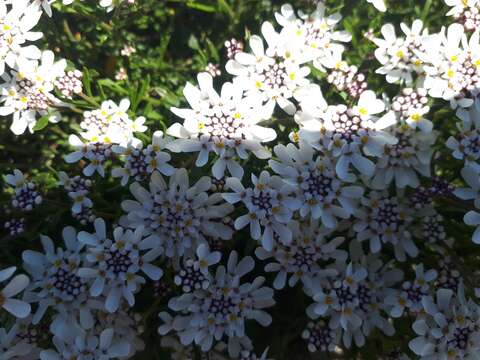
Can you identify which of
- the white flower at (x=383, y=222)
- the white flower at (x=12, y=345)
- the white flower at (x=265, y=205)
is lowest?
the white flower at (x=12, y=345)

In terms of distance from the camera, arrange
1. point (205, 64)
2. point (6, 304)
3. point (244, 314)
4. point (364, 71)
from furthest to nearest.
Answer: point (205, 64)
point (364, 71)
point (244, 314)
point (6, 304)

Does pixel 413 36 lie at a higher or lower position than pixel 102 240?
higher

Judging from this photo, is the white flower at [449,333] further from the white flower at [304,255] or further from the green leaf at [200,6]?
the green leaf at [200,6]

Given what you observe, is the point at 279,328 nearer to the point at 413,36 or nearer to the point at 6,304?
the point at 6,304

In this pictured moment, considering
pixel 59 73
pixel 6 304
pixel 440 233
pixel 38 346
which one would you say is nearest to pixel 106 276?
pixel 6 304

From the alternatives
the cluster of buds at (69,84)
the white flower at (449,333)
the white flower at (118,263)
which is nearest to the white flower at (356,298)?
the white flower at (449,333)

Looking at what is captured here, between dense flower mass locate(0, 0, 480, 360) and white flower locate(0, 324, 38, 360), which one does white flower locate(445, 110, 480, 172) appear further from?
white flower locate(0, 324, 38, 360)

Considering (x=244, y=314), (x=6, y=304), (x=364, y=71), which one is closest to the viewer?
(x=6, y=304)

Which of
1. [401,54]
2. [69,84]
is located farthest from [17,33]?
[401,54]
